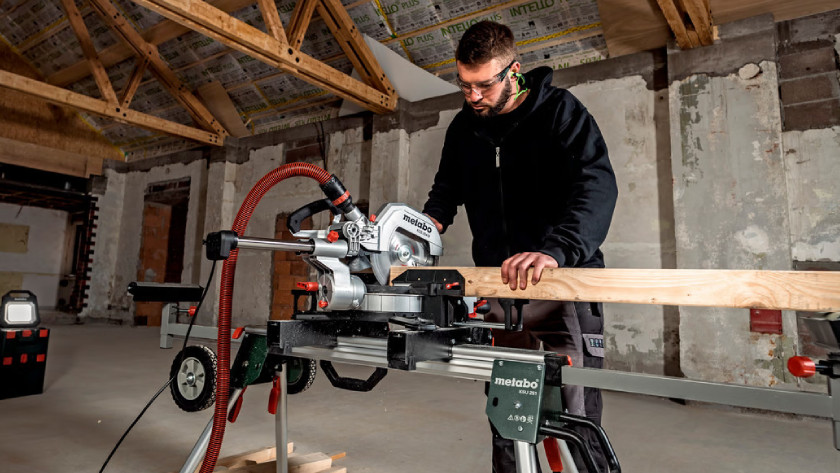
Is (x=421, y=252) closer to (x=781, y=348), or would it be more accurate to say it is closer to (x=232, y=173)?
(x=781, y=348)

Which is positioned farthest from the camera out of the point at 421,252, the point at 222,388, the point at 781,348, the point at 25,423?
the point at 781,348

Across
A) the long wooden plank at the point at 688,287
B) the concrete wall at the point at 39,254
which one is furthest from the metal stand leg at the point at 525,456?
the concrete wall at the point at 39,254

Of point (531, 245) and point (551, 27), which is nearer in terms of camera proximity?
point (531, 245)

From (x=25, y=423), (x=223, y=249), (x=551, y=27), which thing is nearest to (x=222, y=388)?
(x=223, y=249)

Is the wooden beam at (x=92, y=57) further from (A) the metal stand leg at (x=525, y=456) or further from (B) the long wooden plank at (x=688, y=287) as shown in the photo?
(A) the metal stand leg at (x=525, y=456)

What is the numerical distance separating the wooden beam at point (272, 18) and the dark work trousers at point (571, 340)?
334 cm

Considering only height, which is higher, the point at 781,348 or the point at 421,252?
the point at 421,252

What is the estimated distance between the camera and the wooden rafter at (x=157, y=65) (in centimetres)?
529

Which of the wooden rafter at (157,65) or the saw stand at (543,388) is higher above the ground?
the wooden rafter at (157,65)

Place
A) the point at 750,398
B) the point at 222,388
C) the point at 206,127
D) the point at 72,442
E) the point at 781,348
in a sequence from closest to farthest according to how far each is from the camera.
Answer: the point at 750,398
the point at 222,388
the point at 72,442
the point at 781,348
the point at 206,127

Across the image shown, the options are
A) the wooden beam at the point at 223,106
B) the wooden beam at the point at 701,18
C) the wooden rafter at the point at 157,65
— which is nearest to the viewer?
the wooden beam at the point at 701,18

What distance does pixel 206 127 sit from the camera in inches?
246

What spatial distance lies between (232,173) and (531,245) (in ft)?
18.7

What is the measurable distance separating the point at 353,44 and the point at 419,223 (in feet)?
12.3
